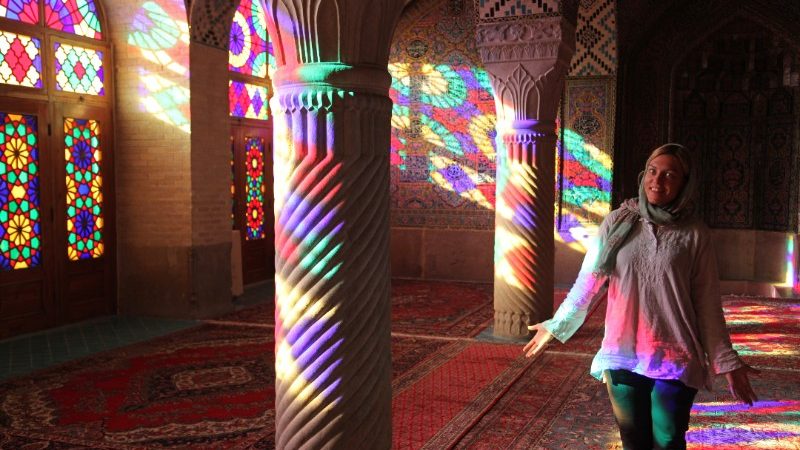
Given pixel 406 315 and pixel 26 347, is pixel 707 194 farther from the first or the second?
pixel 26 347

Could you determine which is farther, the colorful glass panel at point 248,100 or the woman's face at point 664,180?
the colorful glass panel at point 248,100

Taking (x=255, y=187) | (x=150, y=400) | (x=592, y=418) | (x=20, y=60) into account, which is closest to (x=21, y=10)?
(x=20, y=60)

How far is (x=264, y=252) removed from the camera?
34.8 feet

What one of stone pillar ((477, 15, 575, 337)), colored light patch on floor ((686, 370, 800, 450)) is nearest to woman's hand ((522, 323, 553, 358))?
colored light patch on floor ((686, 370, 800, 450))

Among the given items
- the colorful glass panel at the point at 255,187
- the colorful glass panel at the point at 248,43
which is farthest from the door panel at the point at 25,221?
the colorful glass panel at the point at 255,187

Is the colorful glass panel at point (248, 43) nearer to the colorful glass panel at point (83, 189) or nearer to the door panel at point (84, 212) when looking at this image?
the door panel at point (84, 212)

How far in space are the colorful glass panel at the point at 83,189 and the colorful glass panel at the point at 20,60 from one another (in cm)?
58

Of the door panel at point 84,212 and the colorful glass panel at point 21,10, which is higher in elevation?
the colorful glass panel at point 21,10

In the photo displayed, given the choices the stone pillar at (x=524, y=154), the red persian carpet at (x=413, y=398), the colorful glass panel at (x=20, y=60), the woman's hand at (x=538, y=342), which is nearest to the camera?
the woman's hand at (x=538, y=342)

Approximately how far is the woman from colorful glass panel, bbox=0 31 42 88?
6.23 m

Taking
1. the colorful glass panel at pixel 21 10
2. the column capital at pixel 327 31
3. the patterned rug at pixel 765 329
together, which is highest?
the colorful glass panel at pixel 21 10

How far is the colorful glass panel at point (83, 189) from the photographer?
25.2ft

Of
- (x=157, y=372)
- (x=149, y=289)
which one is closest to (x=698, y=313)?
(x=157, y=372)

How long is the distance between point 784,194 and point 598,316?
195 inches
